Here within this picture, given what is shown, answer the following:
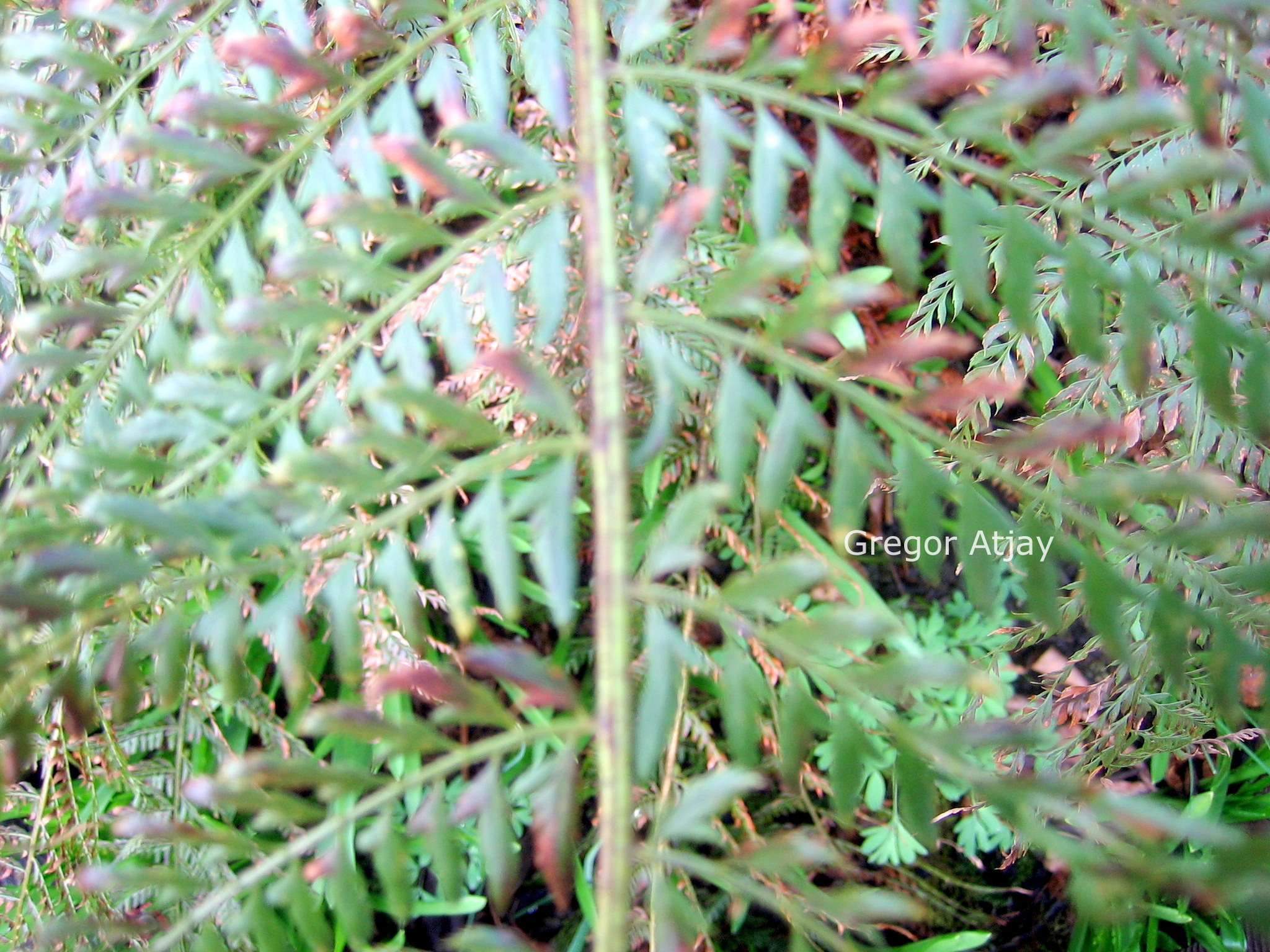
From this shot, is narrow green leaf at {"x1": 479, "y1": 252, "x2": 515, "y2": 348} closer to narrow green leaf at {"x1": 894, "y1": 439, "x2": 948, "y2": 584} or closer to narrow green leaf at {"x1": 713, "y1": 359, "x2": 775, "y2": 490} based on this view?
narrow green leaf at {"x1": 713, "y1": 359, "x2": 775, "y2": 490}

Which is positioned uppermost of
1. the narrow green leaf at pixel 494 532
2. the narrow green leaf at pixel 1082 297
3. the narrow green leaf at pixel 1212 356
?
the narrow green leaf at pixel 1082 297

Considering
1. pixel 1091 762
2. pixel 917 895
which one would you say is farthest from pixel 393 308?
pixel 917 895

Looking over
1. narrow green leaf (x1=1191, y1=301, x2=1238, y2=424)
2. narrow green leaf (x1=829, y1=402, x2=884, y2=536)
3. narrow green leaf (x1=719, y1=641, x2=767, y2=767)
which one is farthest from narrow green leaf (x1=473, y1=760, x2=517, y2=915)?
narrow green leaf (x1=1191, y1=301, x2=1238, y2=424)

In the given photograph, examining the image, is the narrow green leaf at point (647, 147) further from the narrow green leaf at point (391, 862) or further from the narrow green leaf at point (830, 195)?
the narrow green leaf at point (391, 862)

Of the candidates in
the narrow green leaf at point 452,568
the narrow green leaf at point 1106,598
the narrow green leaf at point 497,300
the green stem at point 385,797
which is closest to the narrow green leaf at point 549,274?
the narrow green leaf at point 497,300

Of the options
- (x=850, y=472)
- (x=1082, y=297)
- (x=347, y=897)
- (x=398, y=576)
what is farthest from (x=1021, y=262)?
(x=347, y=897)

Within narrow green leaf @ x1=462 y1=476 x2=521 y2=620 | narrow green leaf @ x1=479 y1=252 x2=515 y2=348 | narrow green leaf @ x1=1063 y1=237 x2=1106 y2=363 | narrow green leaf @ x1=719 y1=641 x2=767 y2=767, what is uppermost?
narrow green leaf @ x1=479 y1=252 x2=515 y2=348

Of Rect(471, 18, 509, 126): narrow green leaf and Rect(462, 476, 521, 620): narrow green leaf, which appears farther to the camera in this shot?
Rect(471, 18, 509, 126): narrow green leaf

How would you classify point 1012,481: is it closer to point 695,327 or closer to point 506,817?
point 695,327
